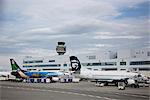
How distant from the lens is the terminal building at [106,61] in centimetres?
10612

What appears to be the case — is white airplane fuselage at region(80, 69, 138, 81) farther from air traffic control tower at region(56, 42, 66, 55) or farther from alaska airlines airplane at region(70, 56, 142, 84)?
air traffic control tower at region(56, 42, 66, 55)

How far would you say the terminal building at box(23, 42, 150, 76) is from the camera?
348 feet

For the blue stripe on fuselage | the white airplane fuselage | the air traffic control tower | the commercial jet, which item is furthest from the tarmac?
the air traffic control tower

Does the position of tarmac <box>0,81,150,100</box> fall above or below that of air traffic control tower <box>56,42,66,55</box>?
below

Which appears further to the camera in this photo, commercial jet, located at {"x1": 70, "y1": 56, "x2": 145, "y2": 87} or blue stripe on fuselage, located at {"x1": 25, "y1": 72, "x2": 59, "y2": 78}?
blue stripe on fuselage, located at {"x1": 25, "y1": 72, "x2": 59, "y2": 78}

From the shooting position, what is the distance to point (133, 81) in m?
60.9

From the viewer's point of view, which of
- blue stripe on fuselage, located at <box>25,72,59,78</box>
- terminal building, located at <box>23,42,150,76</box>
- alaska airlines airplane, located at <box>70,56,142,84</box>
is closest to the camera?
alaska airlines airplane, located at <box>70,56,142,84</box>

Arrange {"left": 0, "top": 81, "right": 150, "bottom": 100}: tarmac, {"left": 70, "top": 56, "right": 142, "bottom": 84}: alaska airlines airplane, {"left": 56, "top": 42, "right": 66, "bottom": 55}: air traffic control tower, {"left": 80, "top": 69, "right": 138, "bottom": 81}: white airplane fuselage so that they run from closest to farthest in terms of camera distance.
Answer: {"left": 0, "top": 81, "right": 150, "bottom": 100}: tarmac < {"left": 70, "top": 56, "right": 142, "bottom": 84}: alaska airlines airplane < {"left": 80, "top": 69, "right": 138, "bottom": 81}: white airplane fuselage < {"left": 56, "top": 42, "right": 66, "bottom": 55}: air traffic control tower

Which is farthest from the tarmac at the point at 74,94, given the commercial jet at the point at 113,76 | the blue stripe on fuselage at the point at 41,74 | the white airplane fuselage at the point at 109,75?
the blue stripe on fuselage at the point at 41,74

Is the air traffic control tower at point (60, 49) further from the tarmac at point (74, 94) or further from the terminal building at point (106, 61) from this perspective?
the tarmac at point (74, 94)

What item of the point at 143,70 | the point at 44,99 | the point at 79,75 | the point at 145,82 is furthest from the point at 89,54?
the point at 44,99

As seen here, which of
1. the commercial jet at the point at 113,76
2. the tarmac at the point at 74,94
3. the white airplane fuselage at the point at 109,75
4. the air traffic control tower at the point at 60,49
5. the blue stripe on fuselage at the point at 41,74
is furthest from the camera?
the air traffic control tower at the point at 60,49

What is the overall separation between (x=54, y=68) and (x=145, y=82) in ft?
263

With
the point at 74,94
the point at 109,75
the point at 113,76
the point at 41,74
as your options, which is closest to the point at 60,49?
the point at 41,74
